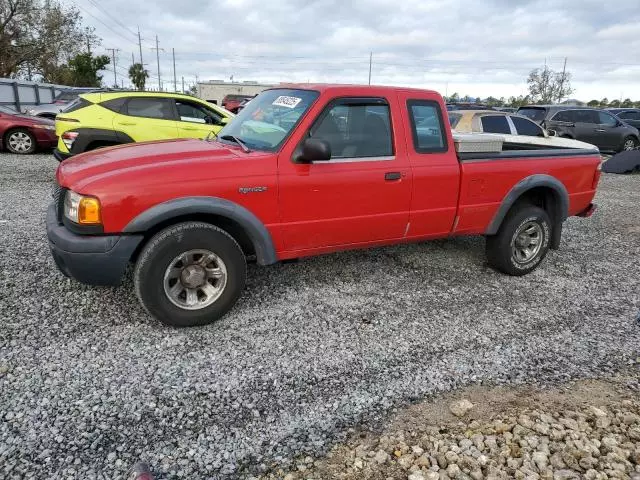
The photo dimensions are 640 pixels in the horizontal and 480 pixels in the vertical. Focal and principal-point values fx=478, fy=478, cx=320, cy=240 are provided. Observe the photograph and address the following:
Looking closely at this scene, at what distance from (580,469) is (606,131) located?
1663cm

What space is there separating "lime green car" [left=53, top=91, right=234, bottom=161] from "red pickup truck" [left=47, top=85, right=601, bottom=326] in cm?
481

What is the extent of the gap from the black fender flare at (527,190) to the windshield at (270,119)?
7.14 feet

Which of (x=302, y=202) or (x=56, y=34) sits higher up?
(x=56, y=34)

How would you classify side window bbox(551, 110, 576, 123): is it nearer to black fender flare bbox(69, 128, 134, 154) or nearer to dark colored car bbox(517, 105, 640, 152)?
dark colored car bbox(517, 105, 640, 152)

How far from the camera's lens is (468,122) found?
1002 cm

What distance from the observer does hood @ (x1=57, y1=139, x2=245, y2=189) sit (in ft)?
11.1

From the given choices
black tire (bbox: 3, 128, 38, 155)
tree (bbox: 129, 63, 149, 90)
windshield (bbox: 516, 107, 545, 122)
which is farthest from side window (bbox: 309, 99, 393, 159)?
tree (bbox: 129, 63, 149, 90)

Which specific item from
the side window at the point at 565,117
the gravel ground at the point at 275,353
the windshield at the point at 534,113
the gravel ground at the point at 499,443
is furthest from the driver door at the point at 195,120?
the side window at the point at 565,117

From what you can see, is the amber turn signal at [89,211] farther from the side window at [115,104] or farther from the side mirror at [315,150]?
the side window at [115,104]

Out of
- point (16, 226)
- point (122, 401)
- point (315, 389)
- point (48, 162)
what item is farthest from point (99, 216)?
point (48, 162)

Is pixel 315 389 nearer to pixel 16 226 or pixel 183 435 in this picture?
pixel 183 435

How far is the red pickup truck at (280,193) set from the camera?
3.33 m

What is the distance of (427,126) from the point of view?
435 centimetres

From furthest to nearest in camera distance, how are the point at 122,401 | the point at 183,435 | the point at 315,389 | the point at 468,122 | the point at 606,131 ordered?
the point at 606,131, the point at 468,122, the point at 315,389, the point at 122,401, the point at 183,435
